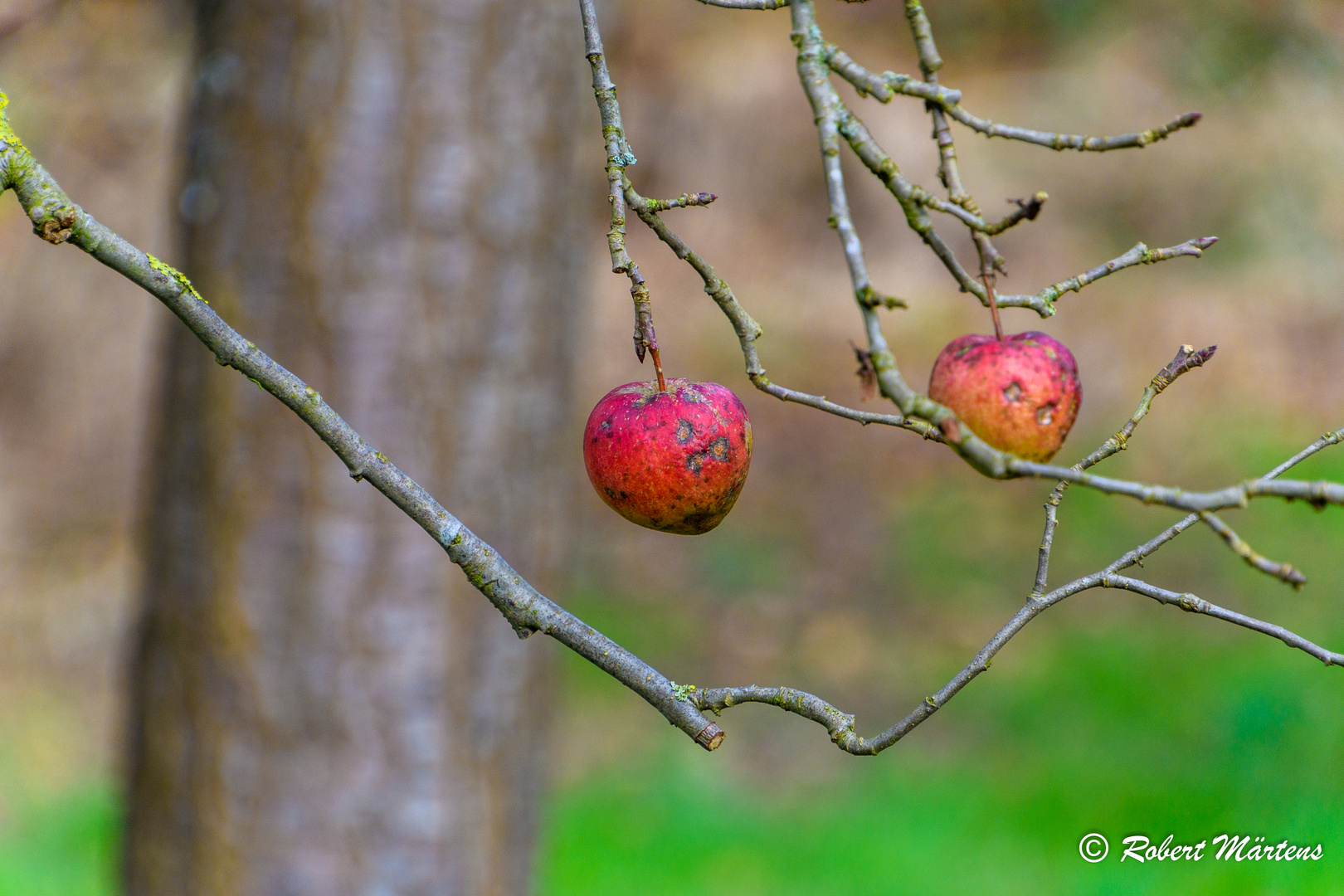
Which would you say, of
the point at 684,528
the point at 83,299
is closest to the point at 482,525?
the point at 684,528

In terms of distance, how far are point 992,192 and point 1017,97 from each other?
1.09 meters

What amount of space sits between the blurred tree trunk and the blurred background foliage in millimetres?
418

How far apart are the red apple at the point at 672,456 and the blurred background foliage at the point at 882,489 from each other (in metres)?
2.09

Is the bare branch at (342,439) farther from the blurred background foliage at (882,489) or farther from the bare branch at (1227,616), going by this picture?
the blurred background foliage at (882,489)

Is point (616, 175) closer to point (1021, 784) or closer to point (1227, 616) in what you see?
point (1227, 616)

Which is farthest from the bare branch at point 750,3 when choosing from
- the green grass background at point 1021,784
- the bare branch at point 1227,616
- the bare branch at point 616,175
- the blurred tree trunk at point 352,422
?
the green grass background at point 1021,784

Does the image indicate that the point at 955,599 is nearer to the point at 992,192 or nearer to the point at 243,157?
the point at 992,192

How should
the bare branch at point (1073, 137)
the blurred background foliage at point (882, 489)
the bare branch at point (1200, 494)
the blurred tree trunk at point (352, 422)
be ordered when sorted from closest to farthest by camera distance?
the bare branch at point (1200, 494)
the bare branch at point (1073, 137)
the blurred tree trunk at point (352, 422)
the blurred background foliage at point (882, 489)

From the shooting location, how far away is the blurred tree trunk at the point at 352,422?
270 centimetres

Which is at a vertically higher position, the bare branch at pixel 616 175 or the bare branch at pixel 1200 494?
the bare branch at pixel 616 175

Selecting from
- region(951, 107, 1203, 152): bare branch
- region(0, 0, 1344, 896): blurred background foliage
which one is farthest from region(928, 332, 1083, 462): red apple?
region(0, 0, 1344, 896): blurred background foliage

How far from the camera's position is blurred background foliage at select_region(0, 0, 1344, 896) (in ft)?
14.5

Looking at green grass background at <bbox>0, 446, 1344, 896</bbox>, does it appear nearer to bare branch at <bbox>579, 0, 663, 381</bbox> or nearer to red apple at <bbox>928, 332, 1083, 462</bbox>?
red apple at <bbox>928, 332, 1083, 462</bbox>

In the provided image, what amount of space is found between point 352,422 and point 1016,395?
2007mm
